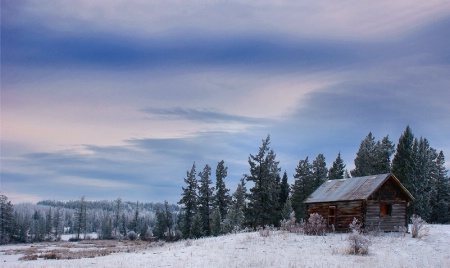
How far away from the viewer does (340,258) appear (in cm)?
2247

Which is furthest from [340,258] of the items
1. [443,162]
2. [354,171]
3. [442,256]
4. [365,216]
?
[443,162]

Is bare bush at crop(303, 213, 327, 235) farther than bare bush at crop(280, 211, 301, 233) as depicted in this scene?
No

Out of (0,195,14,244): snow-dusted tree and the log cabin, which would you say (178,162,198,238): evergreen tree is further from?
(0,195,14,244): snow-dusted tree

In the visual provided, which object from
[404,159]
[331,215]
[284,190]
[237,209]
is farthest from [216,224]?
[404,159]

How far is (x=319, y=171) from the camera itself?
64.4 meters

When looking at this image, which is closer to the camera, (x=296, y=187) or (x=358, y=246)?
(x=358, y=246)

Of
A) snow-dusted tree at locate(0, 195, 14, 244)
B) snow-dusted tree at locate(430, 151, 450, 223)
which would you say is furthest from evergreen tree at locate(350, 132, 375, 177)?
snow-dusted tree at locate(0, 195, 14, 244)

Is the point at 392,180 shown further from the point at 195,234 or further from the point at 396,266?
the point at 195,234

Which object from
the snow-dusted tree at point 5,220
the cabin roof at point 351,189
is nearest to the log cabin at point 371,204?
the cabin roof at point 351,189

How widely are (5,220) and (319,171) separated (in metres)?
73.1

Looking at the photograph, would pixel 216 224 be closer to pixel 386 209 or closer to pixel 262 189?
pixel 262 189

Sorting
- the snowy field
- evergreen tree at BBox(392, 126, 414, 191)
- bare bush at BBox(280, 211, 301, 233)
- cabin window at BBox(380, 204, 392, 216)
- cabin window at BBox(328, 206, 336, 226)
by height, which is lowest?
the snowy field

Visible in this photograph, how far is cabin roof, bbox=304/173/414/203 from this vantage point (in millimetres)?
35188

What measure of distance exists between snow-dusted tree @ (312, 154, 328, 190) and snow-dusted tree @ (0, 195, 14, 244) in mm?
70910
